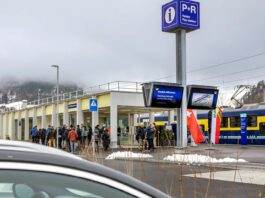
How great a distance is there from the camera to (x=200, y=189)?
9.38 meters

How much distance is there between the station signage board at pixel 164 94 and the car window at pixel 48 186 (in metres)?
18.3

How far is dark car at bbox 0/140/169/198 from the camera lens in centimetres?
182

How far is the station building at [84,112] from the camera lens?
98.8 ft

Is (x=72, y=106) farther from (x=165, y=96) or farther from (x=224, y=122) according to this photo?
(x=165, y=96)

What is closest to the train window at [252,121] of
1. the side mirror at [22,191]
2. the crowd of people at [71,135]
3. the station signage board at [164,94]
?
the crowd of people at [71,135]

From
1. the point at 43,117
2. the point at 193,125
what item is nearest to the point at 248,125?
the point at 193,125

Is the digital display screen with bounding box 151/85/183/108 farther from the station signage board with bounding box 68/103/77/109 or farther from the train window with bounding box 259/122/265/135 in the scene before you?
the station signage board with bounding box 68/103/77/109

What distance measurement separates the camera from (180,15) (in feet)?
66.3

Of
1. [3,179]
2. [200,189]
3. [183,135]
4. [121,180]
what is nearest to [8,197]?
[3,179]

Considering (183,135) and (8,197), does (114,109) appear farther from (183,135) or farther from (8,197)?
(8,197)

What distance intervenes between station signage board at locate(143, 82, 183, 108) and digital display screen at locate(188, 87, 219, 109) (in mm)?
882

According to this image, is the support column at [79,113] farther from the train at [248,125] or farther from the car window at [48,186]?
the car window at [48,186]

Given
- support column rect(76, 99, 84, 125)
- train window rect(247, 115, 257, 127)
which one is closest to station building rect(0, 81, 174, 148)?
support column rect(76, 99, 84, 125)

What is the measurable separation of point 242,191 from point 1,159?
8294 millimetres
